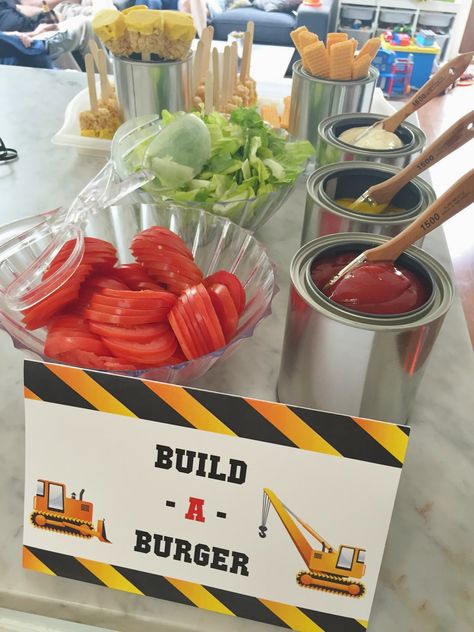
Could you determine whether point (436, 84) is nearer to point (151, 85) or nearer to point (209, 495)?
point (151, 85)

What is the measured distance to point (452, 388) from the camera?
72 centimetres

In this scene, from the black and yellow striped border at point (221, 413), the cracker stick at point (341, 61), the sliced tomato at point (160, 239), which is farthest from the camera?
the cracker stick at point (341, 61)

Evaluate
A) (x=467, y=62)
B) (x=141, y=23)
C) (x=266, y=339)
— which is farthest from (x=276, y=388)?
(x=141, y=23)

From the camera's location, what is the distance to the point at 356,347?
1.77 feet

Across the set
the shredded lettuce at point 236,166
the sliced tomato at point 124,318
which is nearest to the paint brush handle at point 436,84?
the shredded lettuce at point 236,166

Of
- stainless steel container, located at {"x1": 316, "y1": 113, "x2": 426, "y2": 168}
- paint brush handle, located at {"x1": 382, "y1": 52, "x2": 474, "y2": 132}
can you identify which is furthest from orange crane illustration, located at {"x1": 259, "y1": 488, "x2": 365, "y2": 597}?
paint brush handle, located at {"x1": 382, "y1": 52, "x2": 474, "y2": 132}

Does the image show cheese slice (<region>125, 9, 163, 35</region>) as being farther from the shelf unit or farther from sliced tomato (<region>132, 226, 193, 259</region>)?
the shelf unit

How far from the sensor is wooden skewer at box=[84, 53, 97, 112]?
1122mm

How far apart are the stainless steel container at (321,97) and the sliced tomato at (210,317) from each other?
0.65 m

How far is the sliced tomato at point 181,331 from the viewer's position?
0.58 m

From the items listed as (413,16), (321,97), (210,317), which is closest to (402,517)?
(210,317)

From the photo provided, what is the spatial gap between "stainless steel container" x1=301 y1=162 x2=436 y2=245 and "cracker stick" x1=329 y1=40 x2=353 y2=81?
0.34 metres

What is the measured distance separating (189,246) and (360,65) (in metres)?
0.54

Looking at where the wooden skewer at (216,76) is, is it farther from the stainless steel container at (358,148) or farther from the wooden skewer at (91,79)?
the stainless steel container at (358,148)
